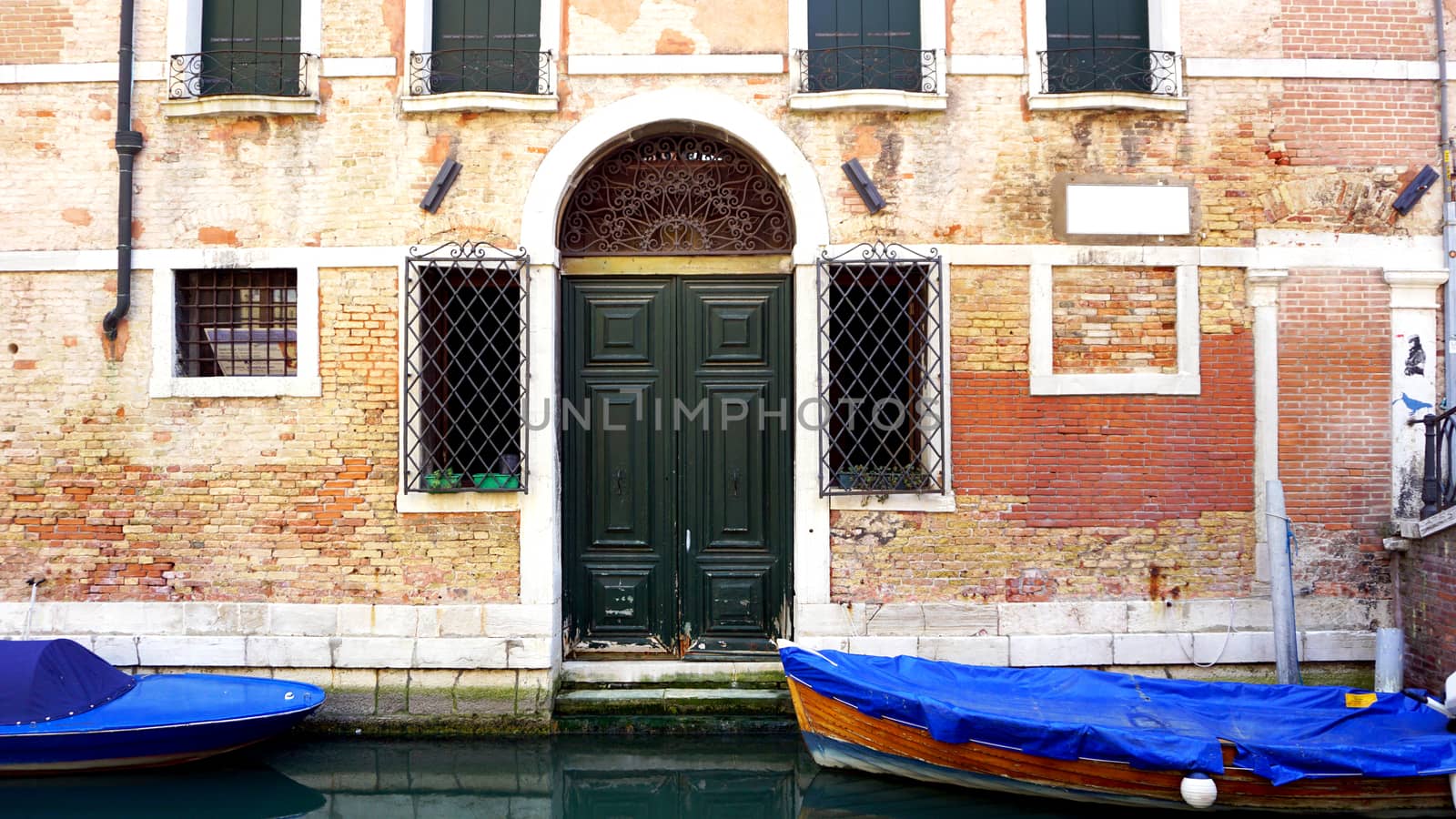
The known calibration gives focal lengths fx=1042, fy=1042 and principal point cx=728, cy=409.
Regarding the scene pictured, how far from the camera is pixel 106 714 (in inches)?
247

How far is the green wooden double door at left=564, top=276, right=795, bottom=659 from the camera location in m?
7.70

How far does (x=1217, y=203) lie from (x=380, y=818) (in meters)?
6.81

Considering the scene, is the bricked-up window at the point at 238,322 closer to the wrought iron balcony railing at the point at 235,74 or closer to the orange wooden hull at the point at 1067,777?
the wrought iron balcony railing at the point at 235,74

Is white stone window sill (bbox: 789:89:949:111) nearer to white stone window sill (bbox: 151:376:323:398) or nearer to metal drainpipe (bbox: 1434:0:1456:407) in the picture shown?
metal drainpipe (bbox: 1434:0:1456:407)

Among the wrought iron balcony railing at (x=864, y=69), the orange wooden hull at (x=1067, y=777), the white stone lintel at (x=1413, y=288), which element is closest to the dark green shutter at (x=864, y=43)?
the wrought iron balcony railing at (x=864, y=69)

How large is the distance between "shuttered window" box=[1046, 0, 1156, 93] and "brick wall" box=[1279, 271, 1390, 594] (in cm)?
190

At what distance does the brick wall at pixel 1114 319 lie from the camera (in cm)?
738

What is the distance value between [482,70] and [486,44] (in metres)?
0.25

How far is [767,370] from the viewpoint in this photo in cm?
773

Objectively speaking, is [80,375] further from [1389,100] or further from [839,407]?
[1389,100]

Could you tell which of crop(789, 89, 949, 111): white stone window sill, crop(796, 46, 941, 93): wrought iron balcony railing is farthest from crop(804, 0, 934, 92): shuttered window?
crop(789, 89, 949, 111): white stone window sill

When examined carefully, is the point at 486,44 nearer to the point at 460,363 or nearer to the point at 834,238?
the point at 460,363

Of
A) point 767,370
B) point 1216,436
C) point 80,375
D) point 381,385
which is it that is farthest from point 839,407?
point 80,375

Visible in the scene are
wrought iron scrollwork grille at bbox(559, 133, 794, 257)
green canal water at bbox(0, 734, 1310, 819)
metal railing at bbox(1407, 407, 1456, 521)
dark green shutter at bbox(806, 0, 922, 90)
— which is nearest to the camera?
green canal water at bbox(0, 734, 1310, 819)
